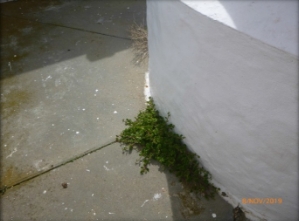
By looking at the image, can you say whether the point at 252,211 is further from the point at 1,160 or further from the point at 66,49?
the point at 66,49

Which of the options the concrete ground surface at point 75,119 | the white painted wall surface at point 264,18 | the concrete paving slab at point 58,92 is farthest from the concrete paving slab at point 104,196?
the white painted wall surface at point 264,18

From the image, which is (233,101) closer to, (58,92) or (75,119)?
(75,119)

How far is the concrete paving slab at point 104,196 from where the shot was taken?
8.76ft

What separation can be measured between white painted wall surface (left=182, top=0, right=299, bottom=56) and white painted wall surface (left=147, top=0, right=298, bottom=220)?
0.04 metres

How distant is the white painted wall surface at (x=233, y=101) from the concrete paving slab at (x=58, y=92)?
1.06m

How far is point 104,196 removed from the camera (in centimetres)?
279

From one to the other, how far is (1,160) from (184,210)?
2156 mm

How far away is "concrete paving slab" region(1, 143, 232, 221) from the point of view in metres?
2.67

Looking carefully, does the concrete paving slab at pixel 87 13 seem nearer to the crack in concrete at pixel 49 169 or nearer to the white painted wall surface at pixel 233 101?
the white painted wall surface at pixel 233 101

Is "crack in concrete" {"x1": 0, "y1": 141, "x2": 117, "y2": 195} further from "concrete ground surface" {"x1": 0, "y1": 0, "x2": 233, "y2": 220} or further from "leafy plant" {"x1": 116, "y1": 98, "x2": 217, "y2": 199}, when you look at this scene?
"leafy plant" {"x1": 116, "y1": 98, "x2": 217, "y2": 199}

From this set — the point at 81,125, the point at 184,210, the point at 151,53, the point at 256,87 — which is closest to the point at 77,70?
the point at 81,125

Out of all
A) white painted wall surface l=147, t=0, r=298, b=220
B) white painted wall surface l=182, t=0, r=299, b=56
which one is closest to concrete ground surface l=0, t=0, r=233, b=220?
white painted wall surface l=147, t=0, r=298, b=220

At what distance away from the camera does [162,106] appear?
316 cm

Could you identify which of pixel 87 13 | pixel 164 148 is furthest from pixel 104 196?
pixel 87 13
